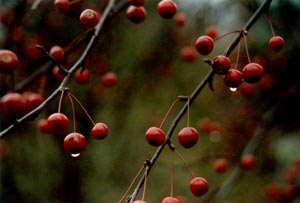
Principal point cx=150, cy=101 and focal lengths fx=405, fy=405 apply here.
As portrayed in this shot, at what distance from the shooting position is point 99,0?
5.20 m

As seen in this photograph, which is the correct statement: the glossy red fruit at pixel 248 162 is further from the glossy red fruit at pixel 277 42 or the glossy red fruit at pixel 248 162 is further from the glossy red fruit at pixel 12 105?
the glossy red fruit at pixel 12 105

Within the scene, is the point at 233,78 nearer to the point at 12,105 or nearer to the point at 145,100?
the point at 12,105

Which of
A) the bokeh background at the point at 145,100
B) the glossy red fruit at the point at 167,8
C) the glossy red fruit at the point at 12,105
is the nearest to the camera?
the glossy red fruit at the point at 12,105

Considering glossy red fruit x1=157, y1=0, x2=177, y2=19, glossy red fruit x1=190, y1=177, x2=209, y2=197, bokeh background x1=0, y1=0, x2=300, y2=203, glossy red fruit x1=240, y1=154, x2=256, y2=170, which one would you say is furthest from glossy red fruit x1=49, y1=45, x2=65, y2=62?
glossy red fruit x1=240, y1=154, x2=256, y2=170

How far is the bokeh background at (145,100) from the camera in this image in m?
4.00

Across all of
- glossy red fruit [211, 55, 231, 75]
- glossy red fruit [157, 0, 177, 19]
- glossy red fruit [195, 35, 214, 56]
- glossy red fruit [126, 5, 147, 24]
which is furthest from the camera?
glossy red fruit [126, 5, 147, 24]

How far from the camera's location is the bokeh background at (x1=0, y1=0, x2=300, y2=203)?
4.00 m

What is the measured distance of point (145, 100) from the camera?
6191mm

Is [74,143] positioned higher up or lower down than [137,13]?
lower down

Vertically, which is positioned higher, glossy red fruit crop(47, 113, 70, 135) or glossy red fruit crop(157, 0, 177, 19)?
glossy red fruit crop(157, 0, 177, 19)

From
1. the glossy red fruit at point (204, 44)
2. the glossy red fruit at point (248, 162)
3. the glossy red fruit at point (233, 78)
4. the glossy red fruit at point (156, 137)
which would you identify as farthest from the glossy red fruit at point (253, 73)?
the glossy red fruit at point (248, 162)

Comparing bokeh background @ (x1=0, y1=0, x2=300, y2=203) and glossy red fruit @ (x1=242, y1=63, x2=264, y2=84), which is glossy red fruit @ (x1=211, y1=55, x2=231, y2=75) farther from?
bokeh background @ (x1=0, y1=0, x2=300, y2=203)

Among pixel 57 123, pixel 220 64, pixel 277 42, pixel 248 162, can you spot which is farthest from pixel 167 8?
pixel 248 162

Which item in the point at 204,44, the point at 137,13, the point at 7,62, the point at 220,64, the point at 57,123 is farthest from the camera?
the point at 137,13
